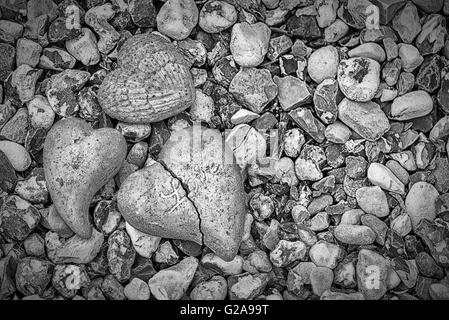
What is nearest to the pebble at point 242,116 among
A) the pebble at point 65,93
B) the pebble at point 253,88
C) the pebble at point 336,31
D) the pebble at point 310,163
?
the pebble at point 253,88

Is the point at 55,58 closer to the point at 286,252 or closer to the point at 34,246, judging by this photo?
the point at 34,246

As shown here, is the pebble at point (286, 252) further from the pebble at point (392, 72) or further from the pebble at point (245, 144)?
the pebble at point (392, 72)

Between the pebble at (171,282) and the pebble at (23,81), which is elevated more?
the pebble at (23,81)

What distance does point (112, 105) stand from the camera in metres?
1.10

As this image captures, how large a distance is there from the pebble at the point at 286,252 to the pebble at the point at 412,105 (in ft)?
1.18

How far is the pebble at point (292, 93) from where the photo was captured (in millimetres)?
1151

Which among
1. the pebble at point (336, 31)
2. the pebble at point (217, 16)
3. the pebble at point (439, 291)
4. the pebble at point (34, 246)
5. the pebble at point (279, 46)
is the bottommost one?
the pebble at point (439, 291)

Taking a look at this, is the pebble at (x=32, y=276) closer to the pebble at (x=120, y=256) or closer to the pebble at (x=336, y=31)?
the pebble at (x=120, y=256)

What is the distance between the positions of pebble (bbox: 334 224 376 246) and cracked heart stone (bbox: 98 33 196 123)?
43 centimetres

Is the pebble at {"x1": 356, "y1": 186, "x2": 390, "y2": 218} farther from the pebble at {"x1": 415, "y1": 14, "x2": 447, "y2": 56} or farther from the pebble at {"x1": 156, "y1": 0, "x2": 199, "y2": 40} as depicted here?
the pebble at {"x1": 156, "y1": 0, "x2": 199, "y2": 40}

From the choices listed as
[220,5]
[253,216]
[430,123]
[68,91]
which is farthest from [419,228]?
[68,91]

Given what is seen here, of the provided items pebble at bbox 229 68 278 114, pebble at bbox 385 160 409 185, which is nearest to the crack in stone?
pebble at bbox 229 68 278 114

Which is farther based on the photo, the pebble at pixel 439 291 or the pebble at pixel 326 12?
the pebble at pixel 326 12

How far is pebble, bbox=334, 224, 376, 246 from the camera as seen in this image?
1092 millimetres
